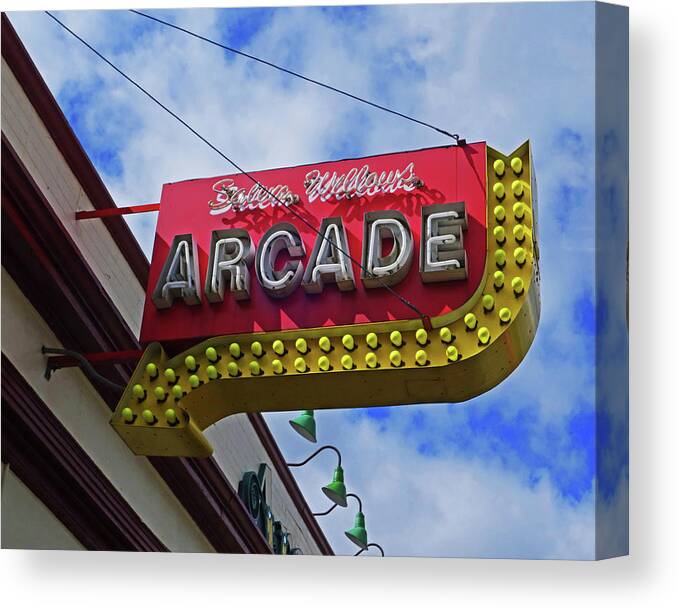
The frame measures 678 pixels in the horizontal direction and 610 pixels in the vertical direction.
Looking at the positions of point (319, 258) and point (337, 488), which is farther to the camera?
point (337, 488)

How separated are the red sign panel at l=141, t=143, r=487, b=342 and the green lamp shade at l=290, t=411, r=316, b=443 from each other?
718mm

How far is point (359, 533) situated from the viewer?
7535mm

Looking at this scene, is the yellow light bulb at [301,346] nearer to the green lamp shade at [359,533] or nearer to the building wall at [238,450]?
the green lamp shade at [359,533]

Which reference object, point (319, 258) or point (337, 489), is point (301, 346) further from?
point (337, 489)

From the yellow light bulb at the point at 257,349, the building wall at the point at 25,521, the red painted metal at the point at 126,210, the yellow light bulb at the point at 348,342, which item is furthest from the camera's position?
the red painted metal at the point at 126,210

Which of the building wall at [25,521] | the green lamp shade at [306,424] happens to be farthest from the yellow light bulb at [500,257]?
the building wall at [25,521]

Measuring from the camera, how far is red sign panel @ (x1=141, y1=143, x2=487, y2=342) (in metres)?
7.25

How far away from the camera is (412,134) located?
25.5 feet

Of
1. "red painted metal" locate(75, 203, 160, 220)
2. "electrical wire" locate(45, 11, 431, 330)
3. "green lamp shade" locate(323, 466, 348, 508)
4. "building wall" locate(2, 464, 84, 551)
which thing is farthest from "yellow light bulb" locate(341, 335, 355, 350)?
"building wall" locate(2, 464, 84, 551)

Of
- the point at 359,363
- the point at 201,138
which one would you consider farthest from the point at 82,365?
the point at 359,363

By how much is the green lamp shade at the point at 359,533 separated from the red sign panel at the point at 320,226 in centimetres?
115

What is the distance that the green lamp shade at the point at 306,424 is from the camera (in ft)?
25.7

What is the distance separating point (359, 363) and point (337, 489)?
93 cm

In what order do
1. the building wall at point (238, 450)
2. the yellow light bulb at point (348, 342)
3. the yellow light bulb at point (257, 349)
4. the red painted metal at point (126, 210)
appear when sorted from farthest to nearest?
the building wall at point (238, 450) → the red painted metal at point (126, 210) → the yellow light bulb at point (257, 349) → the yellow light bulb at point (348, 342)
